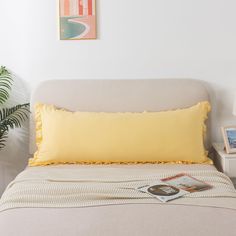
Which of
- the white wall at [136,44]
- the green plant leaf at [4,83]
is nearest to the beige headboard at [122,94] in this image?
the white wall at [136,44]

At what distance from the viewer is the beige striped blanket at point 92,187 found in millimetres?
1888

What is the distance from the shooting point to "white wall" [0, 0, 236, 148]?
9.46 ft

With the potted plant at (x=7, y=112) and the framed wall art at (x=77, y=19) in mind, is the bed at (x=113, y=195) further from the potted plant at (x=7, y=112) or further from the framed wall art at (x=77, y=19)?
the framed wall art at (x=77, y=19)

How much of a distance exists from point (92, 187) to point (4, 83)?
53.2 inches

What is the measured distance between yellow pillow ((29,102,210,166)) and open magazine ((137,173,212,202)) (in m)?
0.39

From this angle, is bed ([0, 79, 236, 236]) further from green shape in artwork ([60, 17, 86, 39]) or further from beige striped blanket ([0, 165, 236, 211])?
green shape in artwork ([60, 17, 86, 39])

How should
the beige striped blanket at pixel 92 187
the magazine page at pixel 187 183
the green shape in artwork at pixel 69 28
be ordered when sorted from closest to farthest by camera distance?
the beige striped blanket at pixel 92 187 < the magazine page at pixel 187 183 < the green shape in artwork at pixel 69 28

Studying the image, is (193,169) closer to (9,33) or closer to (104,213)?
(104,213)

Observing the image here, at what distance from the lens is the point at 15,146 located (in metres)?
3.11

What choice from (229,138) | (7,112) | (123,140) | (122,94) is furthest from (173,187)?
(7,112)

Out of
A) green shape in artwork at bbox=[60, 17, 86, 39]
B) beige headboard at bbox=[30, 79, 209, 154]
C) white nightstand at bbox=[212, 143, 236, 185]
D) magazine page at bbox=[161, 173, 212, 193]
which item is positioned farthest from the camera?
green shape in artwork at bbox=[60, 17, 86, 39]

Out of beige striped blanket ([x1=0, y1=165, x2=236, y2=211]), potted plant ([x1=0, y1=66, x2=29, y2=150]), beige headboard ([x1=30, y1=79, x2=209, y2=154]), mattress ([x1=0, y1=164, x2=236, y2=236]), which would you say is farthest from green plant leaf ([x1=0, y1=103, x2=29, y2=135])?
mattress ([x1=0, y1=164, x2=236, y2=236])

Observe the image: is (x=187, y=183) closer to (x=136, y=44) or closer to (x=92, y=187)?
(x=92, y=187)

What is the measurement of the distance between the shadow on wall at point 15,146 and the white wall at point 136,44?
9cm
